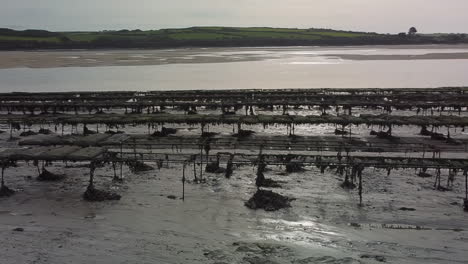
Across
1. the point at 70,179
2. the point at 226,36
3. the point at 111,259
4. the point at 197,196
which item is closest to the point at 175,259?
the point at 111,259

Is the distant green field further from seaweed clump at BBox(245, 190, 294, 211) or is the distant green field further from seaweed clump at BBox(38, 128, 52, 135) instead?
seaweed clump at BBox(245, 190, 294, 211)

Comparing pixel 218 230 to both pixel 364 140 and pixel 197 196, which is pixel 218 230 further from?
pixel 364 140

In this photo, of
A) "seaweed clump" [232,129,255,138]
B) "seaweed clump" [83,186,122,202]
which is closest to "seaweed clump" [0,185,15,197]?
"seaweed clump" [83,186,122,202]

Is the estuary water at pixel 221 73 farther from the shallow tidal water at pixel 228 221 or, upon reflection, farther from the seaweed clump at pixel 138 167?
the shallow tidal water at pixel 228 221

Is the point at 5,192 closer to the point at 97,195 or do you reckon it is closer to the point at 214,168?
the point at 97,195

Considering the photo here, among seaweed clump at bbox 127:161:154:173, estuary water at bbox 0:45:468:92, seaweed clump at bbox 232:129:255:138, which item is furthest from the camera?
estuary water at bbox 0:45:468:92
